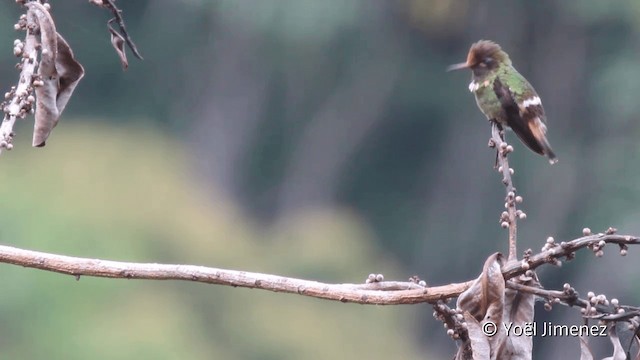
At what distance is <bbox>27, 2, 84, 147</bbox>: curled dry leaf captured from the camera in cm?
Result: 111

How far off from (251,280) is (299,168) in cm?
376

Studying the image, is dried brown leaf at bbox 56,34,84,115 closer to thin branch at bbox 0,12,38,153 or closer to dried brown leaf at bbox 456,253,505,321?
thin branch at bbox 0,12,38,153

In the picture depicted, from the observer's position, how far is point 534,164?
474cm

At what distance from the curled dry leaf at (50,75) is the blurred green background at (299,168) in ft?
10.4

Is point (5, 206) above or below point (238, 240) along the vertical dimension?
below

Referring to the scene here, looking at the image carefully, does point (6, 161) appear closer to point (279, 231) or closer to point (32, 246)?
point (32, 246)

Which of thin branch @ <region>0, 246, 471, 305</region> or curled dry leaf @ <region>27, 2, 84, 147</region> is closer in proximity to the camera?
thin branch @ <region>0, 246, 471, 305</region>

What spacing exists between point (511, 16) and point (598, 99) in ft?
1.96

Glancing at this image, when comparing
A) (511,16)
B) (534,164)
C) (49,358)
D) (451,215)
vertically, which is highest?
(511,16)

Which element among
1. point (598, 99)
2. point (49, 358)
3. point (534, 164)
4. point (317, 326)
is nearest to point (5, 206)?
point (49, 358)

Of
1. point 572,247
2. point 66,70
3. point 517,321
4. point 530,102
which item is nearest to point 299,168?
point 530,102

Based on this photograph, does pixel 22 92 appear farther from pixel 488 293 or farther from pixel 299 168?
pixel 299 168

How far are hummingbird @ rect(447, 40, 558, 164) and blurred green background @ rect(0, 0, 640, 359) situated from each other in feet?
8.82

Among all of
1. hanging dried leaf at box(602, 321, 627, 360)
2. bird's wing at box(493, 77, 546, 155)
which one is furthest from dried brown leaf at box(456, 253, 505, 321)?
bird's wing at box(493, 77, 546, 155)
